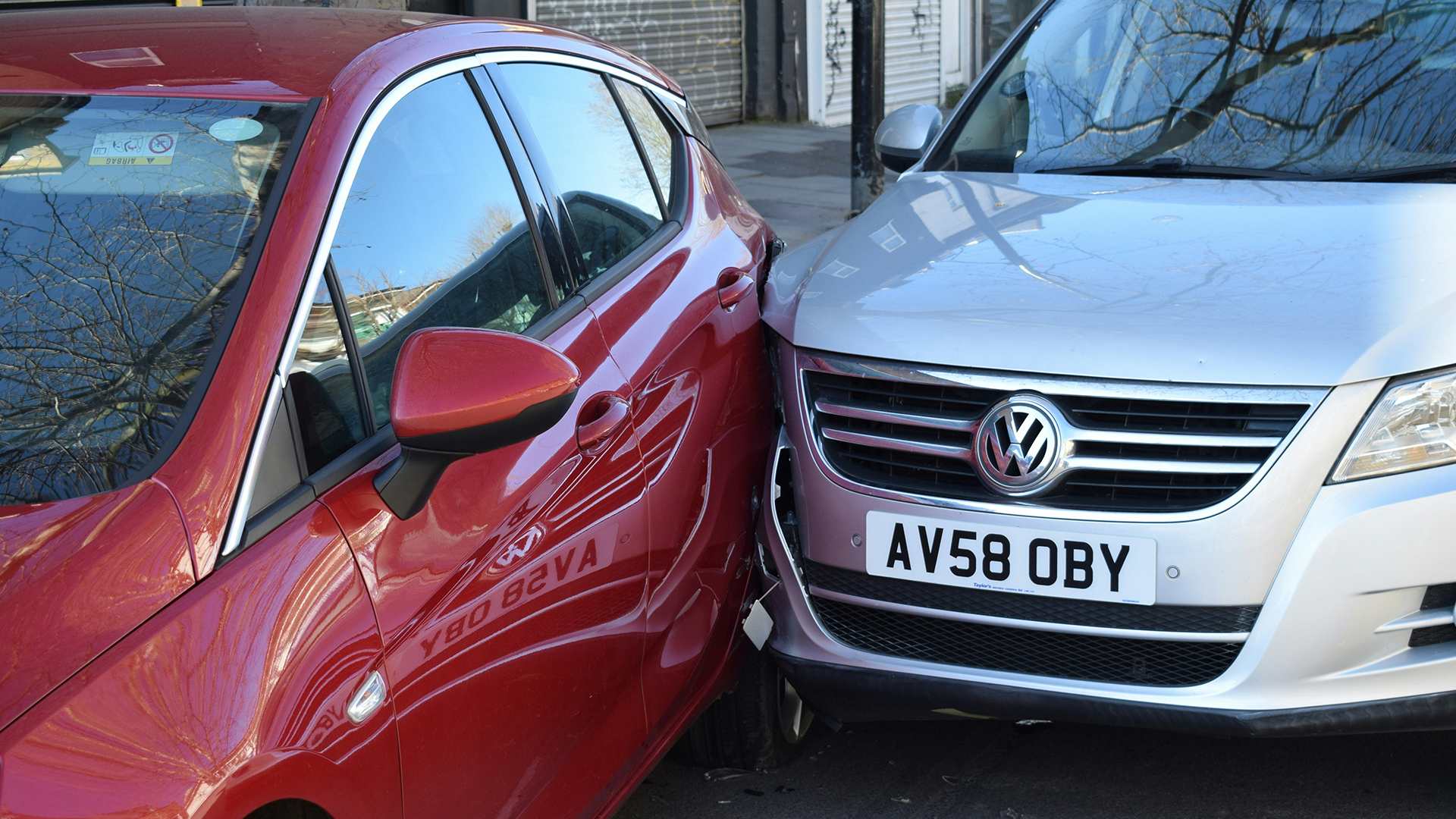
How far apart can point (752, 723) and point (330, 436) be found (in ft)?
5.31

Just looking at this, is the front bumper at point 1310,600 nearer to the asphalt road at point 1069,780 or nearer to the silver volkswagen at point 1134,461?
the silver volkswagen at point 1134,461

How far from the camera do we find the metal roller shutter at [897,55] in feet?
55.8

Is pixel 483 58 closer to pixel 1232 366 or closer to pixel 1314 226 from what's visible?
pixel 1232 366

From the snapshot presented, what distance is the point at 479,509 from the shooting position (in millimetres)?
2340

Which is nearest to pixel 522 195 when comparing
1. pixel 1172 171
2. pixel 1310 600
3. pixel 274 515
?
pixel 274 515

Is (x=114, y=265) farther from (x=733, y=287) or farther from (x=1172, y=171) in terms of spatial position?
(x=1172, y=171)

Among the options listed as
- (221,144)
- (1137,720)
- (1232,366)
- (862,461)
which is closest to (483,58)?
(221,144)

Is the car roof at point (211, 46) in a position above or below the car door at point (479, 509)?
above

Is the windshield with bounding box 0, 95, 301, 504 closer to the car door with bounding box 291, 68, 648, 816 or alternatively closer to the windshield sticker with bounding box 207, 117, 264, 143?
the windshield sticker with bounding box 207, 117, 264, 143

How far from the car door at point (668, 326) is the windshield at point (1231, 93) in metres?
1.01

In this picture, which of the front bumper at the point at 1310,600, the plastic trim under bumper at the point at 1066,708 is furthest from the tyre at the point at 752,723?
the front bumper at the point at 1310,600

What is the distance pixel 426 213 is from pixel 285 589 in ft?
2.77

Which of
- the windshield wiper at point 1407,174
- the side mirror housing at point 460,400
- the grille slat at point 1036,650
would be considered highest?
the side mirror housing at point 460,400

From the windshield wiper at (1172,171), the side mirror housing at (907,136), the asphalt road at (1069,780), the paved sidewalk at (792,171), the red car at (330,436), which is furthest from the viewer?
the paved sidewalk at (792,171)
